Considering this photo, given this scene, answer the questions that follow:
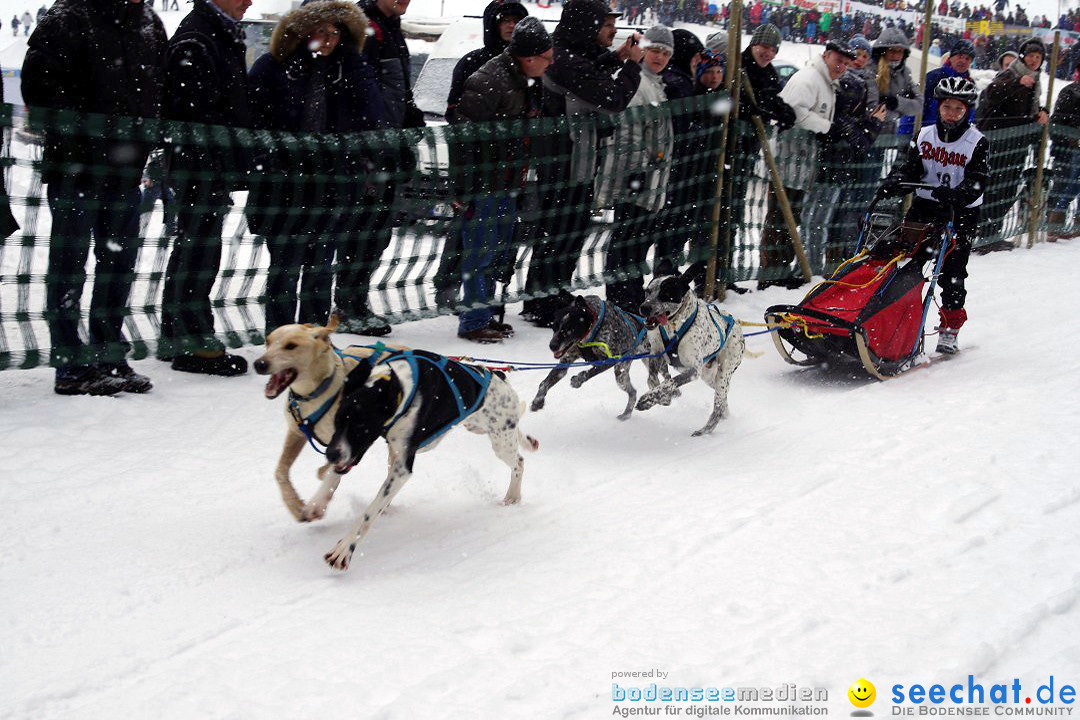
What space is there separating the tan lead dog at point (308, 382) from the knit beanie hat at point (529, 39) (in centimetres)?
Result: 311

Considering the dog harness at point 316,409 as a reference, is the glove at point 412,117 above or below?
above

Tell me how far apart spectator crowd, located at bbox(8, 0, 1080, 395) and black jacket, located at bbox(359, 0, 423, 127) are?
14 millimetres

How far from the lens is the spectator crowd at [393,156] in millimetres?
4820

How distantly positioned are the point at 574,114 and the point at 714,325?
81.6 inches

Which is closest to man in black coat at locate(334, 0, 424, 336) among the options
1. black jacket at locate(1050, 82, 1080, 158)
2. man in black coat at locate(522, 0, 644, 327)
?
man in black coat at locate(522, 0, 644, 327)

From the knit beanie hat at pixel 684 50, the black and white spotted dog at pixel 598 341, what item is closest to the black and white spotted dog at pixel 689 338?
the black and white spotted dog at pixel 598 341

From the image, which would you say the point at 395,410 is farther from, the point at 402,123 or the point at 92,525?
the point at 402,123

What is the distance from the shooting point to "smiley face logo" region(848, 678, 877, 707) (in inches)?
110

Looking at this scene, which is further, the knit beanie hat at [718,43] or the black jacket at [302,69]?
the knit beanie hat at [718,43]

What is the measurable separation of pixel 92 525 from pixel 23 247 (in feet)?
5.03

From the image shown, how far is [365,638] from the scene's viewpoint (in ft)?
10.3

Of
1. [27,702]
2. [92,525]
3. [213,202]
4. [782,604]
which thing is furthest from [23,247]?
[782,604]

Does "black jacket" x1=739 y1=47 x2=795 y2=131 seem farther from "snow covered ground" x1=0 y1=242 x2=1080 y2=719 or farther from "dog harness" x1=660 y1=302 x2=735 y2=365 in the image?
"snow covered ground" x1=0 y1=242 x2=1080 y2=719

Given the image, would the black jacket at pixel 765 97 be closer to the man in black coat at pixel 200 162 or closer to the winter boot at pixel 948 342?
the winter boot at pixel 948 342
